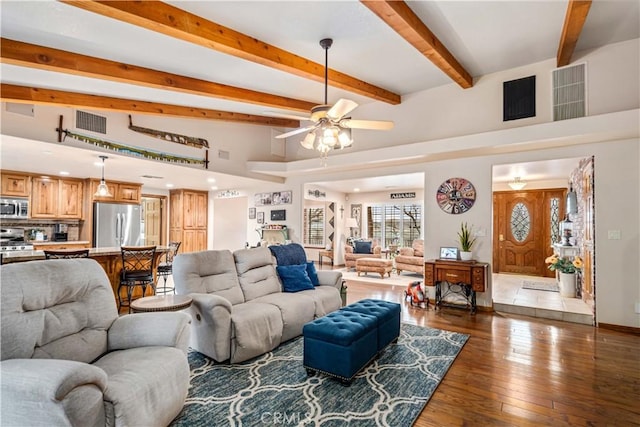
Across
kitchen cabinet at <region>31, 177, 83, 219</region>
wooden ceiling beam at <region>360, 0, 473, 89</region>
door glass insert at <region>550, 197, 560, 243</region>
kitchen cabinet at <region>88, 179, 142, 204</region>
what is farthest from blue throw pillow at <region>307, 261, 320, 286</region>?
door glass insert at <region>550, 197, 560, 243</region>

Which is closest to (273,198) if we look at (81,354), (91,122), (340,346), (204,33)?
(91,122)

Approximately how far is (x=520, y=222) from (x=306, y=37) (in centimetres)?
749

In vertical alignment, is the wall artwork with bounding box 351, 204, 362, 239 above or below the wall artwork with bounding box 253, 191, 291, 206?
below

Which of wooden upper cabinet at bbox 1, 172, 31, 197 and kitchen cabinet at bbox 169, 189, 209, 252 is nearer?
wooden upper cabinet at bbox 1, 172, 31, 197

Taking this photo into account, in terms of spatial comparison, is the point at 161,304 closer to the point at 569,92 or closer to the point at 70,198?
the point at 569,92

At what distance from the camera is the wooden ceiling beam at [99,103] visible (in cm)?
361

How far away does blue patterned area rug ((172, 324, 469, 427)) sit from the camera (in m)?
2.17

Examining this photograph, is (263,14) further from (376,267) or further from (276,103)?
(376,267)

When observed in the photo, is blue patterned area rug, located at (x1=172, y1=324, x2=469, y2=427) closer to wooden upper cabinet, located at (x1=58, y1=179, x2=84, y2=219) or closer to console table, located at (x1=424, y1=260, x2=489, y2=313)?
console table, located at (x1=424, y1=260, x2=489, y2=313)

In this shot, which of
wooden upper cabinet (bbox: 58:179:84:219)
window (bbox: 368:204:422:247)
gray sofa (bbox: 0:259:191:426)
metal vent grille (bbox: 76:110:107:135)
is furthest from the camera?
window (bbox: 368:204:422:247)

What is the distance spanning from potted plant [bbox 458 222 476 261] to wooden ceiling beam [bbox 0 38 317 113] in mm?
3820

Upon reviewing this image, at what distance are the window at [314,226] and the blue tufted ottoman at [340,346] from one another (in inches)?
309

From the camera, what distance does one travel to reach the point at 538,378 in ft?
9.10

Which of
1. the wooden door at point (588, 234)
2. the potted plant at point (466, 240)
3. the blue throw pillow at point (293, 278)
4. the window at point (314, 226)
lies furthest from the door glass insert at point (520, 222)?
the blue throw pillow at point (293, 278)
